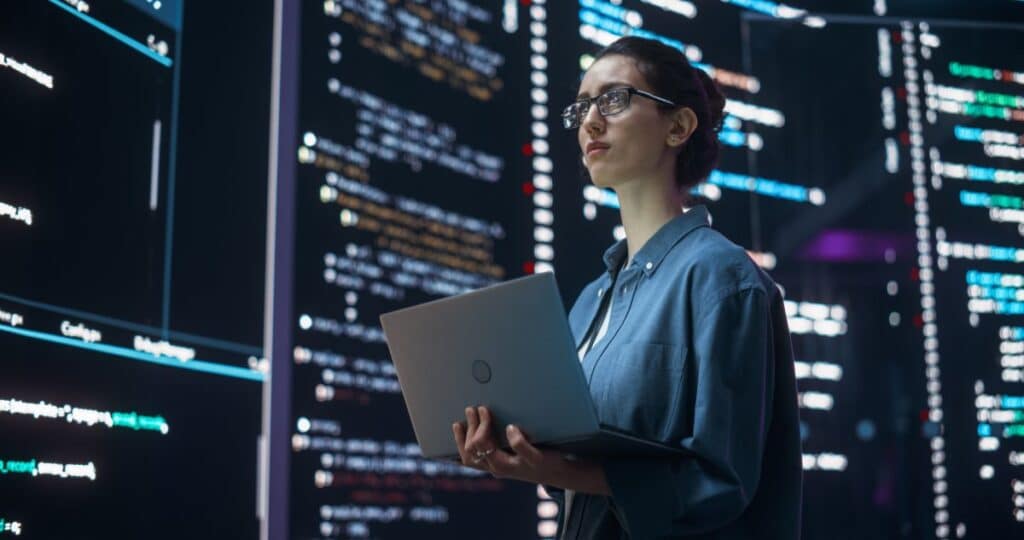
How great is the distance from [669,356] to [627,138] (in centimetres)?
36

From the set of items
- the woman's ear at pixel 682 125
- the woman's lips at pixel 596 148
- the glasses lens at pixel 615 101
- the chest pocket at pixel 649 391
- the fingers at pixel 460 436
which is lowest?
the fingers at pixel 460 436

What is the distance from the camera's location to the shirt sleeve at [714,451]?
1.52m

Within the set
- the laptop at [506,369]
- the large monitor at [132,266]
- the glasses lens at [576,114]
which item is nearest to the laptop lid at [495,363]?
the laptop at [506,369]

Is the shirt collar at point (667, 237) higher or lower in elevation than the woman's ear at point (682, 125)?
lower

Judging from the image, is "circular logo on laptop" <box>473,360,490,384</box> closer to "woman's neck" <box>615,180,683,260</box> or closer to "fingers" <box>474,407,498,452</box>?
"fingers" <box>474,407,498,452</box>

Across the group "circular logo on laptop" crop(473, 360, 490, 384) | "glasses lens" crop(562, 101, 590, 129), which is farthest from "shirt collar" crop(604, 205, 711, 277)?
"circular logo on laptop" crop(473, 360, 490, 384)

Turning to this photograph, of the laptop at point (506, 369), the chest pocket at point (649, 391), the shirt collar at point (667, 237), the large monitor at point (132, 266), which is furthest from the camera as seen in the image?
the large monitor at point (132, 266)

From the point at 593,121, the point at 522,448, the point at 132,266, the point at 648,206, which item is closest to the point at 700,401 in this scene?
the point at 522,448

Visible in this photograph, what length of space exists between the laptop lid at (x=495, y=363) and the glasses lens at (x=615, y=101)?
0.39 metres

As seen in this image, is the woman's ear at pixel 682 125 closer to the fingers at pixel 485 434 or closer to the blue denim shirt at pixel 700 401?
the blue denim shirt at pixel 700 401

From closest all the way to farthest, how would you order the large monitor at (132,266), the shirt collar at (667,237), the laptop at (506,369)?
the laptop at (506,369) → the shirt collar at (667,237) → the large monitor at (132,266)

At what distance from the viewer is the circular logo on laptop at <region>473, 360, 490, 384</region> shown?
159cm

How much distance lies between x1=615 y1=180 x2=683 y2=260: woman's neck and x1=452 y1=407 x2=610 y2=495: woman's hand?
1.26ft

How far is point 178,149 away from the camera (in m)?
2.55
